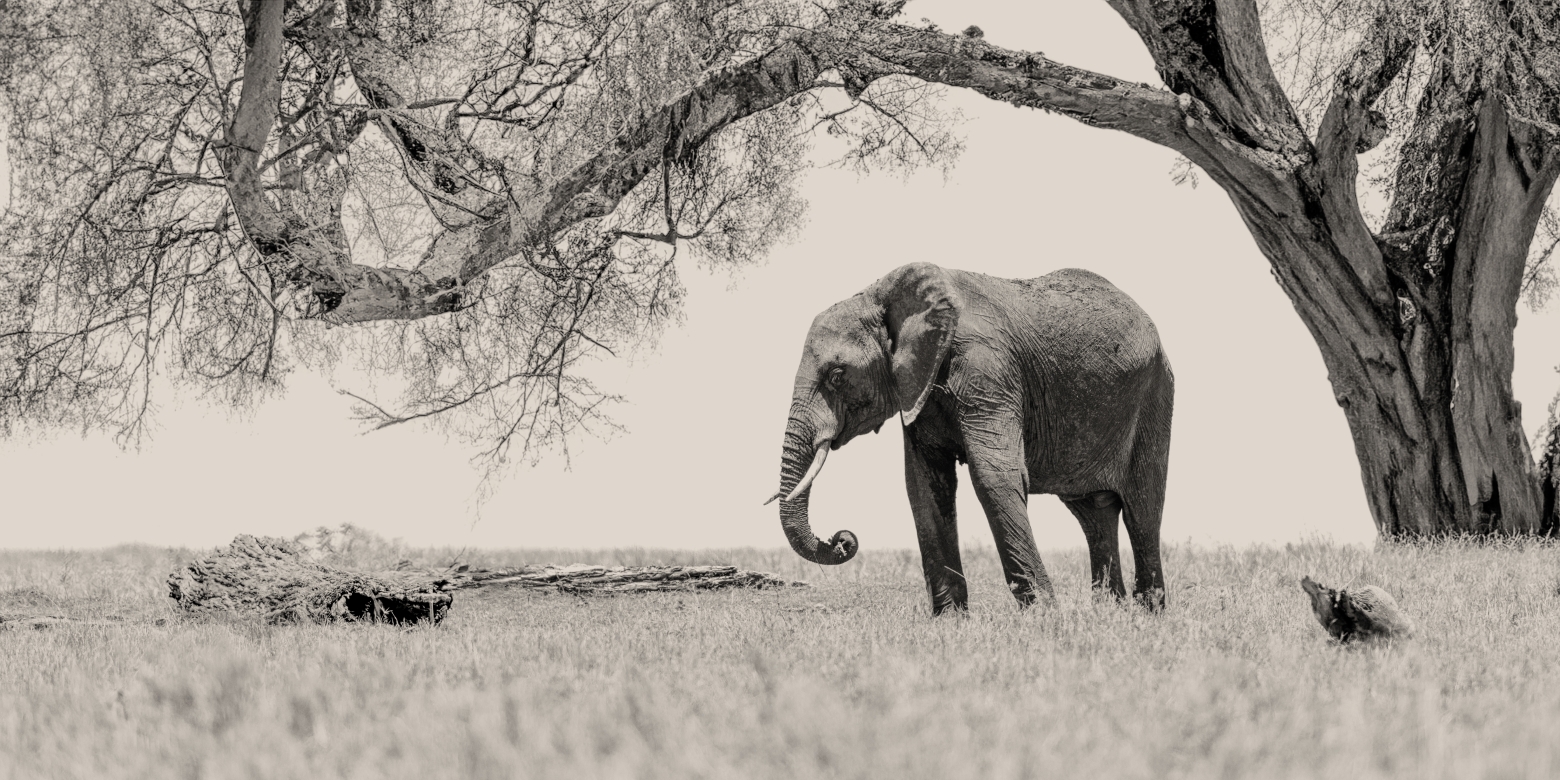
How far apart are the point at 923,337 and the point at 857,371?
0.43 meters

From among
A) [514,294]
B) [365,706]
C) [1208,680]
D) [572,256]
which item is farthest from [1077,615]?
[514,294]

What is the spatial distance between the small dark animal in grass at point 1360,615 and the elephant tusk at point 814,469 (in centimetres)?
267

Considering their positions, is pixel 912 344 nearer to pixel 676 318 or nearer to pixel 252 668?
pixel 252 668

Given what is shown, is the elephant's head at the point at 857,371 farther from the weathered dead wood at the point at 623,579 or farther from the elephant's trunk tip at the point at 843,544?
the weathered dead wood at the point at 623,579

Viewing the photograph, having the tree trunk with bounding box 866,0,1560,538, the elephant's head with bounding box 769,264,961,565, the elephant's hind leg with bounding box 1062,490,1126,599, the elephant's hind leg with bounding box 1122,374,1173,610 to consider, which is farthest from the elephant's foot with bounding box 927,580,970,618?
the tree trunk with bounding box 866,0,1560,538

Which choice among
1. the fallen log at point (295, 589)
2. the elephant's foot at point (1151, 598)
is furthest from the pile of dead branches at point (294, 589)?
the elephant's foot at point (1151, 598)

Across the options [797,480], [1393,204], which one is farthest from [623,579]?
[1393,204]

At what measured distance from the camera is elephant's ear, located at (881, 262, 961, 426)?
859cm

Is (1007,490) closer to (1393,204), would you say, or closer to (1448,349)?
(1448,349)

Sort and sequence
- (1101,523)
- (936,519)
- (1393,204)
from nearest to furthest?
(936,519), (1101,523), (1393,204)

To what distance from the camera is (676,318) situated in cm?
1491

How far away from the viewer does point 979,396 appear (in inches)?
340

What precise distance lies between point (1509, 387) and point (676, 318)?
852 cm

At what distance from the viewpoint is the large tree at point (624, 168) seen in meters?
12.6
